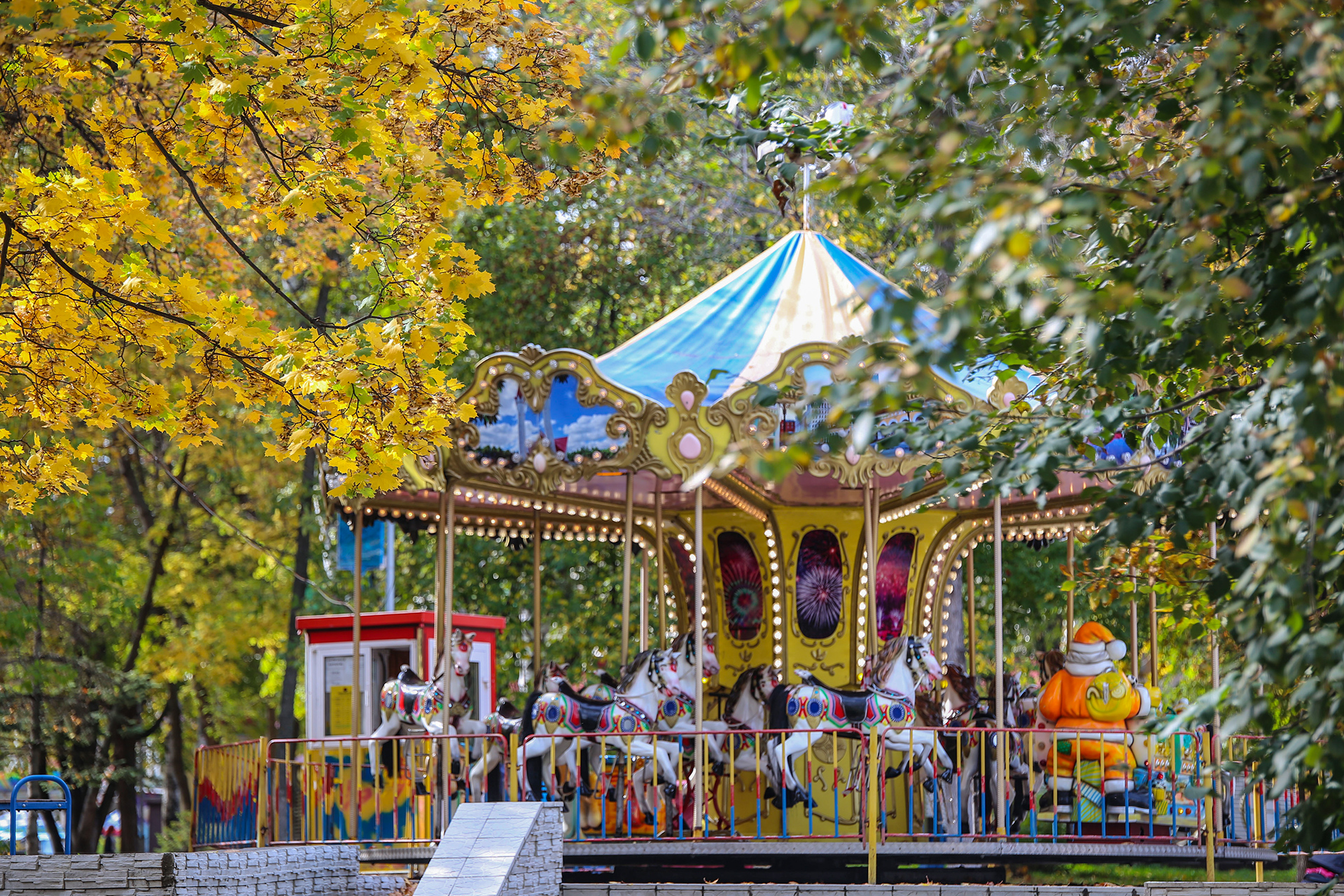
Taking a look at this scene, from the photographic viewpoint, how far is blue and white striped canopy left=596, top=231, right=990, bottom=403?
1194cm

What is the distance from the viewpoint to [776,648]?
13273mm

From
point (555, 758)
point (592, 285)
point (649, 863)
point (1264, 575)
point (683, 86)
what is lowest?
point (649, 863)

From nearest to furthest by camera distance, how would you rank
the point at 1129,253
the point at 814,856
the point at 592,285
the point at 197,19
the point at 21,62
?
the point at 1129,253 < the point at 197,19 < the point at 21,62 < the point at 814,856 < the point at 592,285

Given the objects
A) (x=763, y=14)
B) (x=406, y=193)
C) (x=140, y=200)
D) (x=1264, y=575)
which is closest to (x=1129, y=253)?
(x=1264, y=575)

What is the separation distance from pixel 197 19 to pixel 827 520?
26.6 ft

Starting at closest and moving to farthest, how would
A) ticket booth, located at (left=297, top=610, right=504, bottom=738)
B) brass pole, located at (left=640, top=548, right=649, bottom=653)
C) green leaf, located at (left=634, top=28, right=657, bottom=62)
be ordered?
green leaf, located at (left=634, top=28, right=657, bottom=62) → brass pole, located at (left=640, top=548, right=649, bottom=653) → ticket booth, located at (left=297, top=610, right=504, bottom=738)

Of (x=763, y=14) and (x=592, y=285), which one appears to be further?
(x=592, y=285)

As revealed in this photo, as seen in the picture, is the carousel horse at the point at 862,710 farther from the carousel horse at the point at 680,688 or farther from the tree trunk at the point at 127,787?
the tree trunk at the point at 127,787

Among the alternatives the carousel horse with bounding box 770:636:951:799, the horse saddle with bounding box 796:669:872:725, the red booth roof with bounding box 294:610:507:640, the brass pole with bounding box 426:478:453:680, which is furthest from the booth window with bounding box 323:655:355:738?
the horse saddle with bounding box 796:669:872:725

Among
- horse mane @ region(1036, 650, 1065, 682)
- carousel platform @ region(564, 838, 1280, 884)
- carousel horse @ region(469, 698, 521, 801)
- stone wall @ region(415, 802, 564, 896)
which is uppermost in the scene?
horse mane @ region(1036, 650, 1065, 682)

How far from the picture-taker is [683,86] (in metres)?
4.60

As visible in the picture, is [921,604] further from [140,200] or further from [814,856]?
[140,200]

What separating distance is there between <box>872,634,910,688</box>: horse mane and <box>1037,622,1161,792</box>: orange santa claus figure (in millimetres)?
1222

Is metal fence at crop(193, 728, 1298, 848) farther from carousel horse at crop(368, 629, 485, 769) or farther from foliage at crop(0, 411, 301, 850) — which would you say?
foliage at crop(0, 411, 301, 850)
